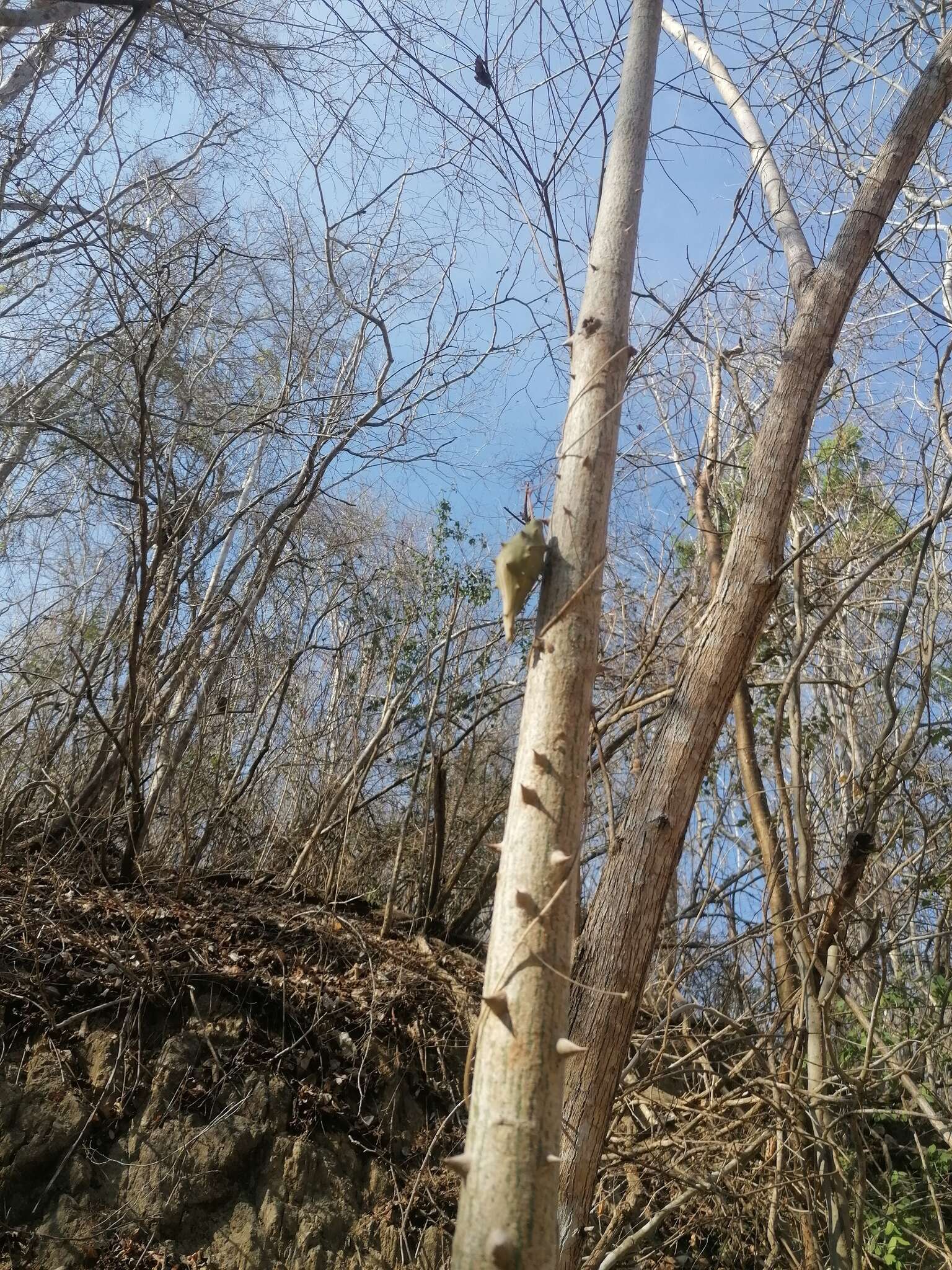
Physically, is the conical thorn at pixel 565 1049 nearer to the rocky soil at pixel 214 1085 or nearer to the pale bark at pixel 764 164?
the rocky soil at pixel 214 1085

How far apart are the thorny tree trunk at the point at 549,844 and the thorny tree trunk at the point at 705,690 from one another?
78cm

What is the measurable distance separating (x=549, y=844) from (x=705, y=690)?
3.94ft

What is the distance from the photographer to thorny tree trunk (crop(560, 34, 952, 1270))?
2.40m

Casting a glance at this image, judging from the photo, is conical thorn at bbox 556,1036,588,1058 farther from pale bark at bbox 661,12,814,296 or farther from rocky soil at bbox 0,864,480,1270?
pale bark at bbox 661,12,814,296

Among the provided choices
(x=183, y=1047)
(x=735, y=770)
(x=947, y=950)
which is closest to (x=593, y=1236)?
(x=183, y=1047)

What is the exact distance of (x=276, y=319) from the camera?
710 centimetres

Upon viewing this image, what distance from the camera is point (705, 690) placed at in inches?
109

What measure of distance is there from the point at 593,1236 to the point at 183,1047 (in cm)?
205

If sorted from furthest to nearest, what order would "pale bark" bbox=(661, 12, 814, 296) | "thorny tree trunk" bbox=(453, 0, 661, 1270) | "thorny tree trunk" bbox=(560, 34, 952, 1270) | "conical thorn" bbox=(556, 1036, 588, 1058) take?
1. "pale bark" bbox=(661, 12, 814, 296)
2. "thorny tree trunk" bbox=(560, 34, 952, 1270)
3. "conical thorn" bbox=(556, 1036, 588, 1058)
4. "thorny tree trunk" bbox=(453, 0, 661, 1270)

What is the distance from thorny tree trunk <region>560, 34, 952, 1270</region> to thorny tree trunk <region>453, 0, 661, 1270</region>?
2.57 ft

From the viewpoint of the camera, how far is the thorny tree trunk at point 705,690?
240cm

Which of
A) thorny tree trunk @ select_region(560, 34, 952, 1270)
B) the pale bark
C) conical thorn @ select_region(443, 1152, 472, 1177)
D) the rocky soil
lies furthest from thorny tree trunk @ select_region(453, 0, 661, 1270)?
the rocky soil

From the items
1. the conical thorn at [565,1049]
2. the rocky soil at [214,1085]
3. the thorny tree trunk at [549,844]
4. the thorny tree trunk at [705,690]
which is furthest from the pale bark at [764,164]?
the rocky soil at [214,1085]

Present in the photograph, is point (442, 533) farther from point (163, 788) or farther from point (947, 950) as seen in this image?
point (947, 950)
